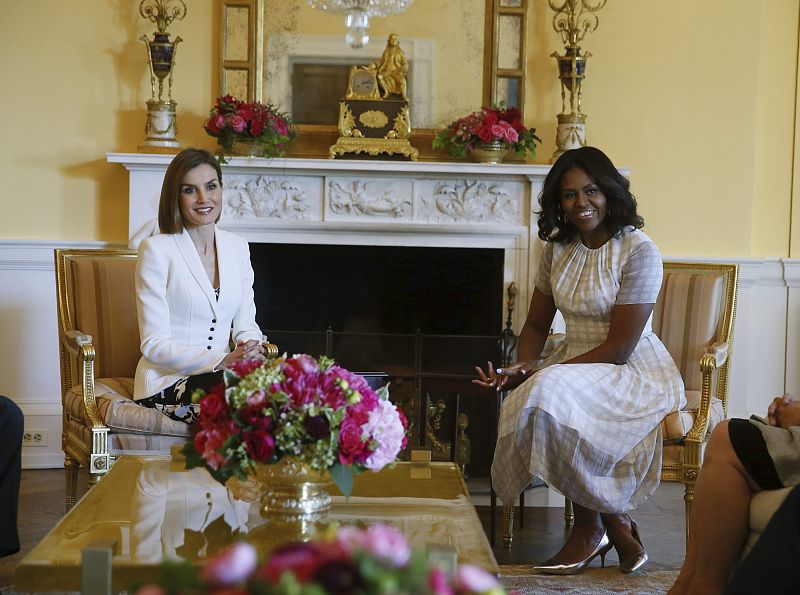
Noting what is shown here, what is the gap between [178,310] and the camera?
353 centimetres

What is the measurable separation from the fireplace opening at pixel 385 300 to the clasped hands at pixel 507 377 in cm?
133

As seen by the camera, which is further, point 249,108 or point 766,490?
point 249,108

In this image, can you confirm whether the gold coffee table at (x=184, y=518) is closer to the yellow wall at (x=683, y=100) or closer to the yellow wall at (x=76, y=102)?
the yellow wall at (x=76, y=102)

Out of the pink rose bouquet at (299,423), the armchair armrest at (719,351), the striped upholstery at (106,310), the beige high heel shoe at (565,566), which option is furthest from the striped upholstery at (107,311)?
the armchair armrest at (719,351)

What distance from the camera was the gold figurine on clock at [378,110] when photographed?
4.77 meters

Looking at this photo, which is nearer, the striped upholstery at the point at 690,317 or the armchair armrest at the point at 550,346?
the armchair armrest at the point at 550,346

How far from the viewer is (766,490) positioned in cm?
246

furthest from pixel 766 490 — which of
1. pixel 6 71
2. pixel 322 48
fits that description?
pixel 6 71

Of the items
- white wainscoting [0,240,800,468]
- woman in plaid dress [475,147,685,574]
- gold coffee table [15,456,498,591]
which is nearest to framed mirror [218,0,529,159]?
white wainscoting [0,240,800,468]

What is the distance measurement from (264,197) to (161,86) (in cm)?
69

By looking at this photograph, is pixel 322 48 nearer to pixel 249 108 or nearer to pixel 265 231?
pixel 249 108

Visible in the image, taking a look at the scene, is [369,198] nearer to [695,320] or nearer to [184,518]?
[695,320]

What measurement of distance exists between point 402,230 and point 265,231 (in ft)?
2.13

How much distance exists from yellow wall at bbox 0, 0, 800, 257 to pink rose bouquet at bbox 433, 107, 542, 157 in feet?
0.80
